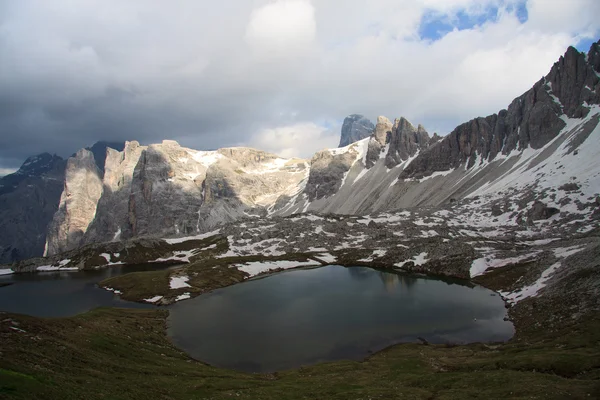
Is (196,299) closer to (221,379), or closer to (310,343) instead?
(310,343)

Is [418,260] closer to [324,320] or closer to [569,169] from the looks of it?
[324,320]

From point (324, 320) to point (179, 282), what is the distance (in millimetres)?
59073

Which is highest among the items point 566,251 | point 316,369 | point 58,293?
point 566,251

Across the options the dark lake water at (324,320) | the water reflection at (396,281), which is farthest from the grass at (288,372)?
the water reflection at (396,281)

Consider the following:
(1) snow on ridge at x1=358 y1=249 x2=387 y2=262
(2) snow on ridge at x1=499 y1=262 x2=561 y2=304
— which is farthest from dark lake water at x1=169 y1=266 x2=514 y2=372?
(1) snow on ridge at x1=358 y1=249 x2=387 y2=262

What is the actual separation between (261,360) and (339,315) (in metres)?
26.5

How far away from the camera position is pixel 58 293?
119 metres

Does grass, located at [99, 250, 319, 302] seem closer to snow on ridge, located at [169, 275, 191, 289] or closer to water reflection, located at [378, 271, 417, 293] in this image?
snow on ridge, located at [169, 275, 191, 289]

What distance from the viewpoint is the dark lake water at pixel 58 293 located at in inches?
3885

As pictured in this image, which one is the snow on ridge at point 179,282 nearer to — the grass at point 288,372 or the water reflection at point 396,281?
the grass at point 288,372

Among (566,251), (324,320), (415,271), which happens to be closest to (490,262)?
(566,251)

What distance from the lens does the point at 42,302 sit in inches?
4205

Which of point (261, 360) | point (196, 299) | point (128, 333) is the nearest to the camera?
point (261, 360)

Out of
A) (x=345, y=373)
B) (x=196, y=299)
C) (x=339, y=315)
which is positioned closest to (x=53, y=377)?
(x=345, y=373)
